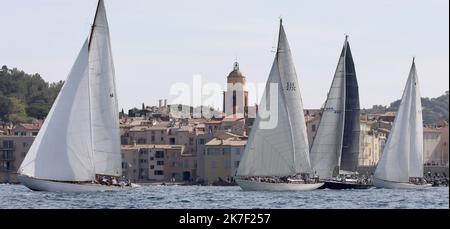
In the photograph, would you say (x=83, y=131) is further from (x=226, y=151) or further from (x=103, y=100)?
(x=226, y=151)

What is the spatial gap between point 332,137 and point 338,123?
788mm

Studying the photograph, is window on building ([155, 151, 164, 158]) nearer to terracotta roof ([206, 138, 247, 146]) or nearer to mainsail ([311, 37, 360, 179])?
terracotta roof ([206, 138, 247, 146])

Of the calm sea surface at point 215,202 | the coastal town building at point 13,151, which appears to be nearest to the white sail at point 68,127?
the calm sea surface at point 215,202

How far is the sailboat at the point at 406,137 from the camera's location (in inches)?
2913

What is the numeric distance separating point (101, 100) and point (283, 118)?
411 inches

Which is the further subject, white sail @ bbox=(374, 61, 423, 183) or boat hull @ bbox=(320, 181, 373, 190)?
white sail @ bbox=(374, 61, 423, 183)

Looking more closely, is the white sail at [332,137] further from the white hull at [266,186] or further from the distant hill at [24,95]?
the distant hill at [24,95]

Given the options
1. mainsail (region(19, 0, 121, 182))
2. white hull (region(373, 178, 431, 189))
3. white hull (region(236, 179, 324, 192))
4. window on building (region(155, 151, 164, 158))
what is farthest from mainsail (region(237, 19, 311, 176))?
window on building (region(155, 151, 164, 158))

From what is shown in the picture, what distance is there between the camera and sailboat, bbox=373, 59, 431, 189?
7400 cm

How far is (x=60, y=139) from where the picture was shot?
57.9 meters

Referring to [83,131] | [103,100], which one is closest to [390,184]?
→ [103,100]

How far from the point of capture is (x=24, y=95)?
6063 inches

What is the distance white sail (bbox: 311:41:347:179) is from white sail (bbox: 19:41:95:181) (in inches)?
684

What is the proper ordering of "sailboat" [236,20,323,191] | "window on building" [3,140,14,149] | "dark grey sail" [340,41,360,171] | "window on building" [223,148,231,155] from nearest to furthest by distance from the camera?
"sailboat" [236,20,323,191] → "dark grey sail" [340,41,360,171] → "window on building" [223,148,231,155] → "window on building" [3,140,14,149]
